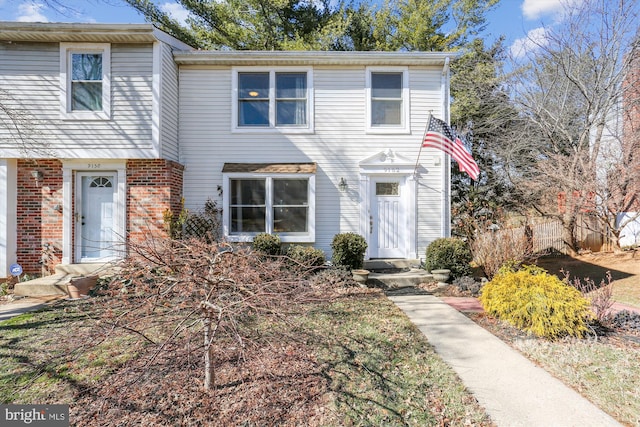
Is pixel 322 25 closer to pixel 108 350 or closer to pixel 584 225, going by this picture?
pixel 584 225

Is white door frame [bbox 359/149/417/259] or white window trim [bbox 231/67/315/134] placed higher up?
white window trim [bbox 231/67/315/134]

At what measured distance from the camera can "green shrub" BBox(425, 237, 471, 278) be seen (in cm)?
732

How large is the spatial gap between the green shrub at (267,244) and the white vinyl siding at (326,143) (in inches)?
47.5

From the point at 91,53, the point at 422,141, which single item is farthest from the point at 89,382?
the point at 422,141

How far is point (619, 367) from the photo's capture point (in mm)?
3418

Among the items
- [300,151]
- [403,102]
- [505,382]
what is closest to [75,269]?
[300,151]

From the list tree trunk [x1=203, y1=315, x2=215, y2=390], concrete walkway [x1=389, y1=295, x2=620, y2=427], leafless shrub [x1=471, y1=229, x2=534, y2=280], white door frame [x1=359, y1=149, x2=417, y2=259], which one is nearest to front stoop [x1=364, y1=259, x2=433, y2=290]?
white door frame [x1=359, y1=149, x2=417, y2=259]

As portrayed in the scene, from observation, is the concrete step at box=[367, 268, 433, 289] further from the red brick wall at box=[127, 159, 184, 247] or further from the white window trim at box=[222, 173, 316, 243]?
the red brick wall at box=[127, 159, 184, 247]

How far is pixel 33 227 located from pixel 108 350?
5.49 m

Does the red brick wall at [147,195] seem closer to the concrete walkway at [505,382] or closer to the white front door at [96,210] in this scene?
the white front door at [96,210]

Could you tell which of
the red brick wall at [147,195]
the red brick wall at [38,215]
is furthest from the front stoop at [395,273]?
the red brick wall at [38,215]

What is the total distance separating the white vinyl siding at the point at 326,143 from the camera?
824cm

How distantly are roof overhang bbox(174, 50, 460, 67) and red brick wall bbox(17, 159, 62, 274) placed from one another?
13.5 feet

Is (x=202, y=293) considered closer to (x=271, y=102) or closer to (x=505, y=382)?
(x=505, y=382)
